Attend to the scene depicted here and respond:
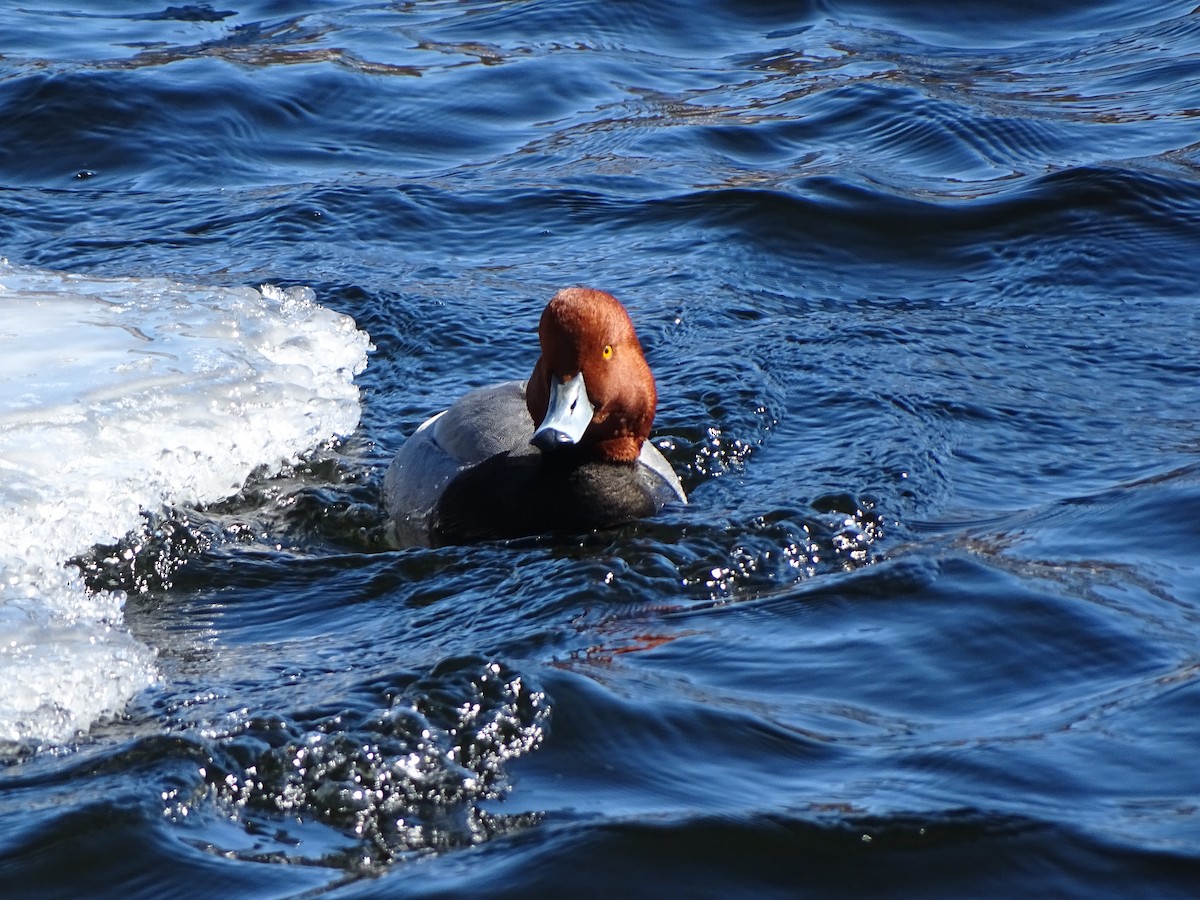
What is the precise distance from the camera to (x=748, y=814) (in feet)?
10.9

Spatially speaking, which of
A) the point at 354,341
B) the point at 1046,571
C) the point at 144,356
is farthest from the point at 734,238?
the point at 1046,571

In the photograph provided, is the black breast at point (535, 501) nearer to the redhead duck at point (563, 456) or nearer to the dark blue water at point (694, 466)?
the redhead duck at point (563, 456)

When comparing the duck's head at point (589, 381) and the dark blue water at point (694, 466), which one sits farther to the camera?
the duck's head at point (589, 381)

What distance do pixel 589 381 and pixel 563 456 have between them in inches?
11.9

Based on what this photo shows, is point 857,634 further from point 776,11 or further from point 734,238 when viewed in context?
point 776,11

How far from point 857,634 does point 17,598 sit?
7.42ft

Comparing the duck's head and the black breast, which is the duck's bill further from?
the black breast

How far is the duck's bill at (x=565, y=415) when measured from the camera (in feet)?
15.6

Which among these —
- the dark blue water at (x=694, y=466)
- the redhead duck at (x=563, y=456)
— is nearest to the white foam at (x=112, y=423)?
the dark blue water at (x=694, y=466)

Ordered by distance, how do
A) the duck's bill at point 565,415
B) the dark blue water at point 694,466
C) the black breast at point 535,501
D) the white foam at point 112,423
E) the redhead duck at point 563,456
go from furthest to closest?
1. the black breast at point 535,501
2. the redhead duck at point 563,456
3. the duck's bill at point 565,415
4. the white foam at point 112,423
5. the dark blue water at point 694,466

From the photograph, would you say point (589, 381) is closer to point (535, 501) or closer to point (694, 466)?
point (535, 501)

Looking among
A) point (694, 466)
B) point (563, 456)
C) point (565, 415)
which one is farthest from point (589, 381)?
point (694, 466)

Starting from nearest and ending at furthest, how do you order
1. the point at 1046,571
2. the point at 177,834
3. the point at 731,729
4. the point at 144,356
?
the point at 177,834 < the point at 731,729 < the point at 1046,571 < the point at 144,356

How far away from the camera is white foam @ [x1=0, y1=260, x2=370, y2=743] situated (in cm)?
404
